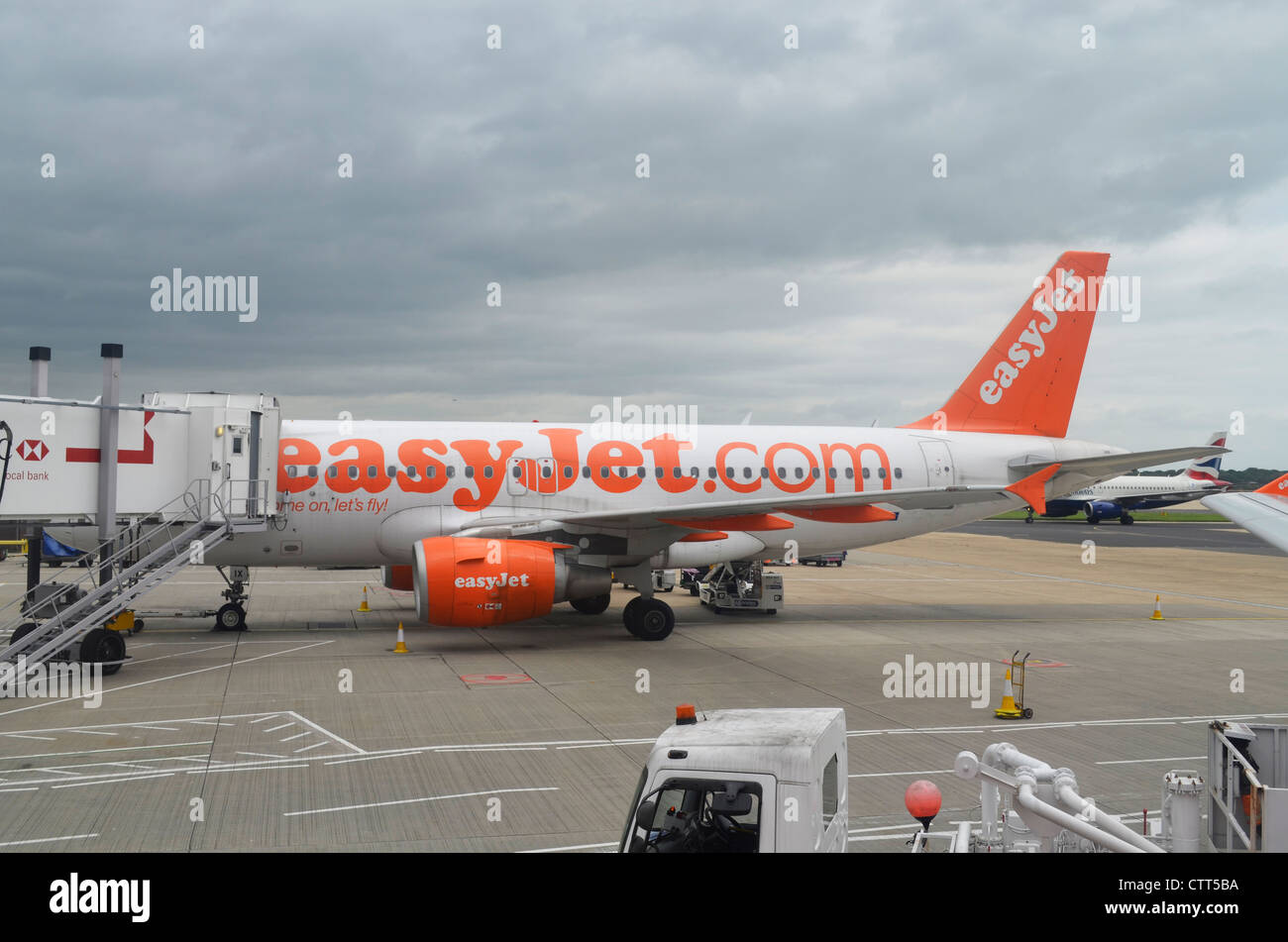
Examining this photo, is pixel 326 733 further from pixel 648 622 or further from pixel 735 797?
pixel 648 622

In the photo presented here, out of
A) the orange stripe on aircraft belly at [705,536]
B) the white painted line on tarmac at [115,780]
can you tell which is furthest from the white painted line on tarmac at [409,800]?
the orange stripe on aircraft belly at [705,536]

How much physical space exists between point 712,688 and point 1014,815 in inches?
387

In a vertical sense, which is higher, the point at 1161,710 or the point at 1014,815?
the point at 1014,815

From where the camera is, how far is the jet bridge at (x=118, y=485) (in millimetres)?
18250

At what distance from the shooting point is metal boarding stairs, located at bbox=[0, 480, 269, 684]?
17188 mm

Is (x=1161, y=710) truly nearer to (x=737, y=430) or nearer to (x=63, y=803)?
(x=737, y=430)

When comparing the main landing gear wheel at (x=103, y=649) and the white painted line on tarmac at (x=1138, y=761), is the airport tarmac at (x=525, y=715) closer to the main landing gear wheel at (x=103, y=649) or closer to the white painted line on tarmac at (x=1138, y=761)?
the white painted line on tarmac at (x=1138, y=761)

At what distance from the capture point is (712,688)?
17.5 metres

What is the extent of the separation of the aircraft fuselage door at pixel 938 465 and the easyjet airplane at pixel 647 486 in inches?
1.5

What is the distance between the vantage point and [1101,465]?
84.2 ft

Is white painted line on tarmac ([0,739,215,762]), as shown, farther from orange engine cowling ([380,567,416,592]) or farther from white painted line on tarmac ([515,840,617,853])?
orange engine cowling ([380,567,416,592])

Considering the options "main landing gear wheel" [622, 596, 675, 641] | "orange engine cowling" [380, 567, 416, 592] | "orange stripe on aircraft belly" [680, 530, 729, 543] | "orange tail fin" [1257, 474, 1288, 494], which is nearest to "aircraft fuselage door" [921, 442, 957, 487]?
"orange stripe on aircraft belly" [680, 530, 729, 543]

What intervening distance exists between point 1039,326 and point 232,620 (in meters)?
22.3
